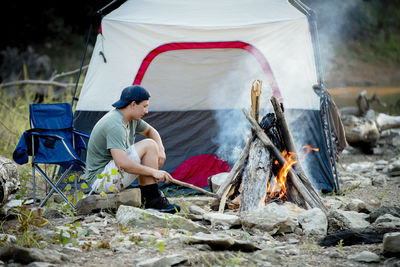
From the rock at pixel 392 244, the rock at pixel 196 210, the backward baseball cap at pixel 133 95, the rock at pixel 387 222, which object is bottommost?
the rock at pixel 196 210

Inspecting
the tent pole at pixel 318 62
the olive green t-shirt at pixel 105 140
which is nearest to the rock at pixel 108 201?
the olive green t-shirt at pixel 105 140

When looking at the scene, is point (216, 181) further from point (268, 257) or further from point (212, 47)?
point (268, 257)

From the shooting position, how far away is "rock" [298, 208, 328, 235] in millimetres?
3117

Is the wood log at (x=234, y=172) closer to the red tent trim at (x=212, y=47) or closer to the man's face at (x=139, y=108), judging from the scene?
the man's face at (x=139, y=108)

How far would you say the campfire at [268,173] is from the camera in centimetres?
355

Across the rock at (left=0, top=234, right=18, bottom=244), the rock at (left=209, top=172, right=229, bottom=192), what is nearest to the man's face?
the rock at (left=209, top=172, right=229, bottom=192)

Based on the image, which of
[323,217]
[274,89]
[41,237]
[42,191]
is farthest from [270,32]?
[41,237]

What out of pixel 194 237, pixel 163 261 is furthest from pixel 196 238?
pixel 163 261

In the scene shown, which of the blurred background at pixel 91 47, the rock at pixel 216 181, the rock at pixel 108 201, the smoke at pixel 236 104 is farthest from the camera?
the blurred background at pixel 91 47

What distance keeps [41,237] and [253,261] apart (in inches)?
48.7

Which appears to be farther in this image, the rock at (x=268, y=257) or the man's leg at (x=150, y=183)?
the man's leg at (x=150, y=183)

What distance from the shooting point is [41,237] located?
2742mm

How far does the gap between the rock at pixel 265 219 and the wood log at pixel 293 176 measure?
419mm

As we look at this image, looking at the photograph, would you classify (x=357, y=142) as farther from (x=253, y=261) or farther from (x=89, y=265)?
(x=89, y=265)
